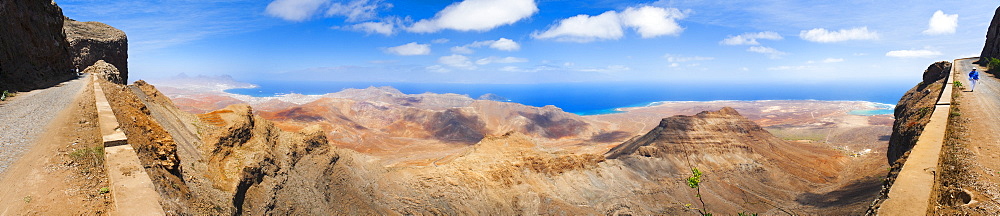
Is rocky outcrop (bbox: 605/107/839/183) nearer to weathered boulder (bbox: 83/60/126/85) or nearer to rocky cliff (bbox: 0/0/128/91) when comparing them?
weathered boulder (bbox: 83/60/126/85)

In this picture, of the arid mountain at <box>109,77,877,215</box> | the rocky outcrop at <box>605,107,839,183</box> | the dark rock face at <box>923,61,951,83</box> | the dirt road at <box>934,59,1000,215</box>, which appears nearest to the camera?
the dirt road at <box>934,59,1000,215</box>

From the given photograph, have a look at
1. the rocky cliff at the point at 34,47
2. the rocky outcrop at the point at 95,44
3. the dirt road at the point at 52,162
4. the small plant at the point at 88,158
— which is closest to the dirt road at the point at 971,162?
the dirt road at the point at 52,162

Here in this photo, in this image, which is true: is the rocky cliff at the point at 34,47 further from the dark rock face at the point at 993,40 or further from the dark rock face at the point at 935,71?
the dark rock face at the point at 993,40

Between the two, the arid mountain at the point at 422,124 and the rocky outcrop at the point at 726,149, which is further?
the arid mountain at the point at 422,124

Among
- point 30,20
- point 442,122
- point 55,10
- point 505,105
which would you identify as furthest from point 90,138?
point 505,105

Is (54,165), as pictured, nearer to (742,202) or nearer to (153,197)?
(153,197)

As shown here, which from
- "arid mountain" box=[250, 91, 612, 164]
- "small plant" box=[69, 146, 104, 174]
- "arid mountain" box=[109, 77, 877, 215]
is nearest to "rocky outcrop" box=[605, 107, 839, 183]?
"arid mountain" box=[109, 77, 877, 215]
